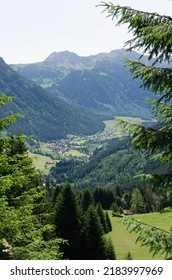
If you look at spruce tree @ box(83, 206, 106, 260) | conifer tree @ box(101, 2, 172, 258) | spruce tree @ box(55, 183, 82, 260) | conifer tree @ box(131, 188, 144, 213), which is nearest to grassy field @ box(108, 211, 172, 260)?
spruce tree @ box(83, 206, 106, 260)

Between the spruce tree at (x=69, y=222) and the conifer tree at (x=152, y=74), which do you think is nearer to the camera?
the conifer tree at (x=152, y=74)

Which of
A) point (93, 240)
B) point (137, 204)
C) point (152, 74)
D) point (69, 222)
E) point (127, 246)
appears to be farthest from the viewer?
point (137, 204)

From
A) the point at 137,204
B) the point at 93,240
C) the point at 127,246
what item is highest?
the point at 93,240

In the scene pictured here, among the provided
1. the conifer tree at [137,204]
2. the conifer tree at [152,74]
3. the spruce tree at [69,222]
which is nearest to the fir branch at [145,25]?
the conifer tree at [152,74]

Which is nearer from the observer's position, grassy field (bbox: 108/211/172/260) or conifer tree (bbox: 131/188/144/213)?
grassy field (bbox: 108/211/172/260)

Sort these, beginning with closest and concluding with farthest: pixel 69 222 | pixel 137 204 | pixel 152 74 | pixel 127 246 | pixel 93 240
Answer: pixel 152 74, pixel 69 222, pixel 93 240, pixel 127 246, pixel 137 204

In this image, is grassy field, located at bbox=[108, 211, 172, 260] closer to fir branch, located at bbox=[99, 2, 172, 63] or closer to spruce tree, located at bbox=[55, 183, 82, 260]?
spruce tree, located at bbox=[55, 183, 82, 260]

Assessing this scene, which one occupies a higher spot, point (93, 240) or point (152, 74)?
point (152, 74)

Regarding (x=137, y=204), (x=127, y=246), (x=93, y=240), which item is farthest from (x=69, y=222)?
(x=137, y=204)

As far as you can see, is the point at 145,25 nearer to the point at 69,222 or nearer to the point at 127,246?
the point at 69,222

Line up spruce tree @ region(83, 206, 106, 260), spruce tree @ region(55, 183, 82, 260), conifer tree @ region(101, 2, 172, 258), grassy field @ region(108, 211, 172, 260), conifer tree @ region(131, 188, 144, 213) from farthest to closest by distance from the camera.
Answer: conifer tree @ region(131, 188, 144, 213) < grassy field @ region(108, 211, 172, 260) < spruce tree @ region(83, 206, 106, 260) < spruce tree @ region(55, 183, 82, 260) < conifer tree @ region(101, 2, 172, 258)

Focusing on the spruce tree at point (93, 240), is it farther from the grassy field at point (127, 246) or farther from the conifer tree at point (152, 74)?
the conifer tree at point (152, 74)

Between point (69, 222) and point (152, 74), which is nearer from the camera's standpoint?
point (152, 74)

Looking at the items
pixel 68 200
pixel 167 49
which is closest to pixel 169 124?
pixel 167 49
